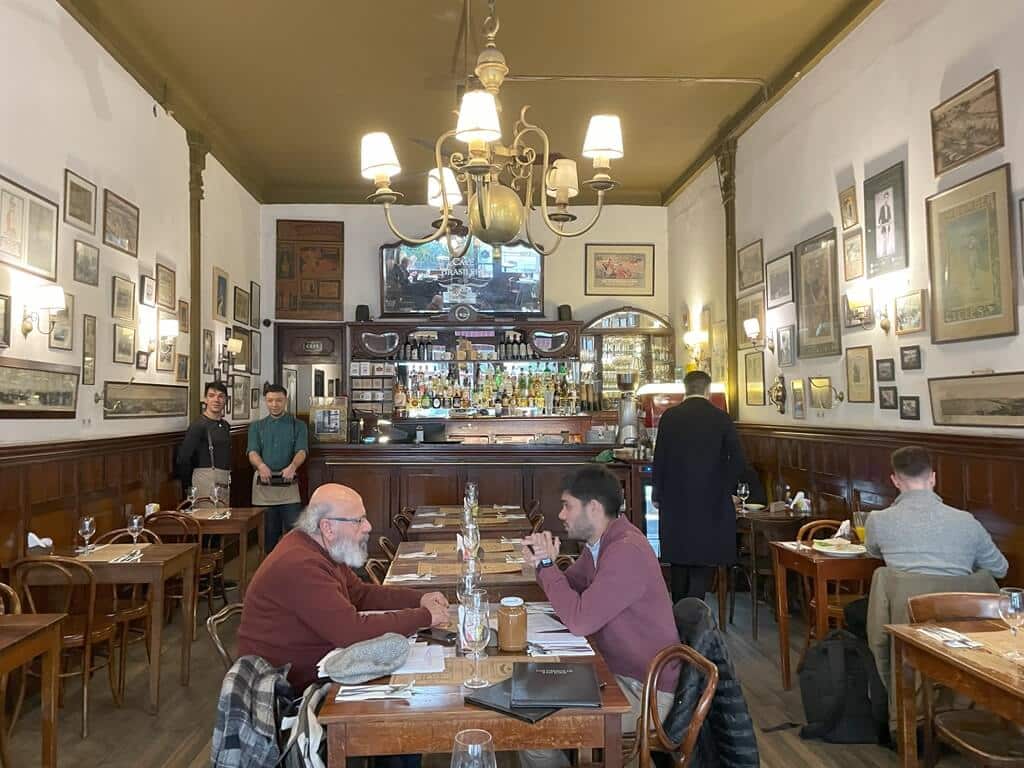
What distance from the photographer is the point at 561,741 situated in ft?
6.84

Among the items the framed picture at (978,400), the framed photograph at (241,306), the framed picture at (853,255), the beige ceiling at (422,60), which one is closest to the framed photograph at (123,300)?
the beige ceiling at (422,60)

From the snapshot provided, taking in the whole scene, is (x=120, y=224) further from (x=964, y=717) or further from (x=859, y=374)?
(x=964, y=717)

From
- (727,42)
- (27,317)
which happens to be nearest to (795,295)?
(727,42)

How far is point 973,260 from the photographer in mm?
4641

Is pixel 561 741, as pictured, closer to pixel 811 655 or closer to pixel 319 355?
pixel 811 655

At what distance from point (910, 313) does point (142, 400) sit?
6.12m

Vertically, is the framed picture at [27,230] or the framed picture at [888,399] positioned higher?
the framed picture at [27,230]

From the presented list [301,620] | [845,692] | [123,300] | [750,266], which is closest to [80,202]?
[123,300]

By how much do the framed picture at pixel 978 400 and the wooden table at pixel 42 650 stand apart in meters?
4.75

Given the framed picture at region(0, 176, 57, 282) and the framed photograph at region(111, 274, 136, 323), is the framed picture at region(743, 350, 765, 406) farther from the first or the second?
the framed picture at region(0, 176, 57, 282)

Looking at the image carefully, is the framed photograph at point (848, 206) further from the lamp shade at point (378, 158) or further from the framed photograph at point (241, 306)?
the framed photograph at point (241, 306)

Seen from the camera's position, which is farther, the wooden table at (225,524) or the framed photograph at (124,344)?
the framed photograph at (124,344)

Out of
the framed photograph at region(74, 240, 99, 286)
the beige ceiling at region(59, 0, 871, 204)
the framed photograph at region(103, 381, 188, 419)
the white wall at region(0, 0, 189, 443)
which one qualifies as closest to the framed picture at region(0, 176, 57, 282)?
the white wall at region(0, 0, 189, 443)

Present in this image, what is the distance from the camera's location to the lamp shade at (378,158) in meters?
4.47
